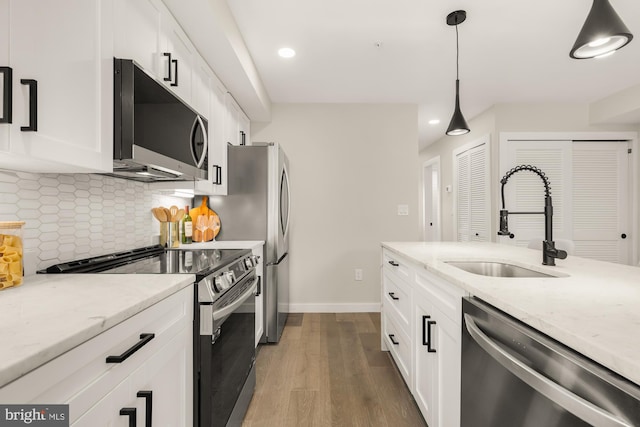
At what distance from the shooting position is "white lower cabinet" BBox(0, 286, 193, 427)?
1.99 feet

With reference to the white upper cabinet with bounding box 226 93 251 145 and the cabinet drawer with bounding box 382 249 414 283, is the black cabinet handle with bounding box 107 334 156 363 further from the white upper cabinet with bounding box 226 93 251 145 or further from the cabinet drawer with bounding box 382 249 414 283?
the white upper cabinet with bounding box 226 93 251 145

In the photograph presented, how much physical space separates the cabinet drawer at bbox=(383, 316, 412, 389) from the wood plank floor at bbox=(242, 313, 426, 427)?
140 mm

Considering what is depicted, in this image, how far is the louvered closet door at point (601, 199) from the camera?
4.07 metres

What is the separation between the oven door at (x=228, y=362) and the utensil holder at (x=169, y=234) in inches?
28.9

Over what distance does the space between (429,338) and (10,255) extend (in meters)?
1.66

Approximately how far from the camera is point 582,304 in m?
0.86

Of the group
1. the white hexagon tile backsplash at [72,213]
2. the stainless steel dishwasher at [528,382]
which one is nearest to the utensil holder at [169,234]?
the white hexagon tile backsplash at [72,213]

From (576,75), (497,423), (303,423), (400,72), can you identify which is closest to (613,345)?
(497,423)

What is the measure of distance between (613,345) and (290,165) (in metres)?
3.49

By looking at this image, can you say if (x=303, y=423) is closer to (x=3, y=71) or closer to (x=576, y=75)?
(x=3, y=71)

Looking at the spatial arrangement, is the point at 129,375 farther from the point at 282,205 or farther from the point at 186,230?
the point at 282,205

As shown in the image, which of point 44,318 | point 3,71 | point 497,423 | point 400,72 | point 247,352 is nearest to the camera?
point 44,318

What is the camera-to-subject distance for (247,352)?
6.17 ft

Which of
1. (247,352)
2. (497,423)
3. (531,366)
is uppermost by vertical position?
(531,366)
